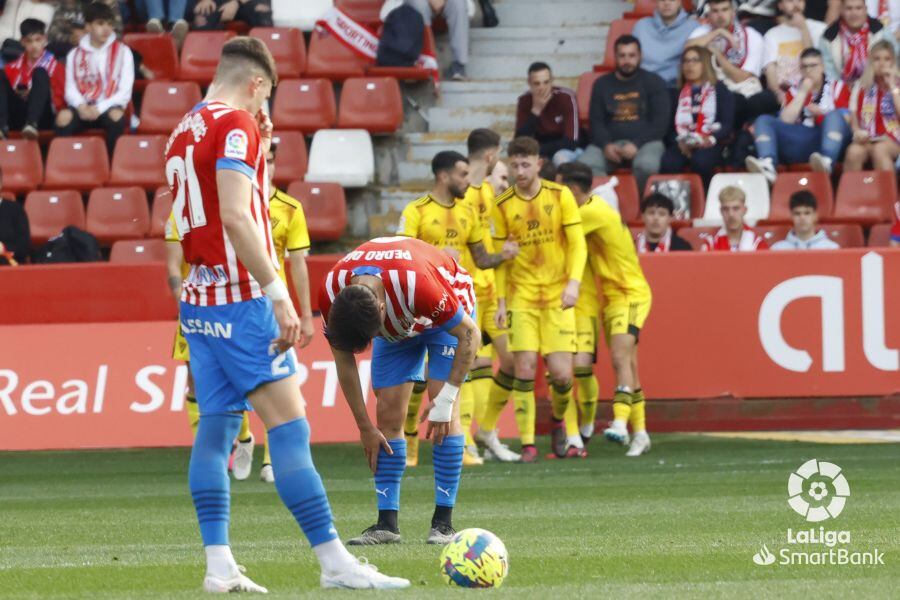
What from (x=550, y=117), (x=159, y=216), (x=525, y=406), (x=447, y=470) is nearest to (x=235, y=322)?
(x=447, y=470)

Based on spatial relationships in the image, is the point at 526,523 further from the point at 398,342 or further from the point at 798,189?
the point at 798,189

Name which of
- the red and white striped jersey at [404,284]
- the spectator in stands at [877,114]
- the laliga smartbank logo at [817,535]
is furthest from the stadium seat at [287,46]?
the red and white striped jersey at [404,284]

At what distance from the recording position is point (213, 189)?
6574mm

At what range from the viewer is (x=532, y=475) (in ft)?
41.2

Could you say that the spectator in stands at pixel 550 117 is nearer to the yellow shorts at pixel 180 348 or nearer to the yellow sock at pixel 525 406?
the yellow sock at pixel 525 406

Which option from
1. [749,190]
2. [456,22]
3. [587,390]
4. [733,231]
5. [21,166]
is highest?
[456,22]

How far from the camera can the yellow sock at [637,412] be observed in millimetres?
14266

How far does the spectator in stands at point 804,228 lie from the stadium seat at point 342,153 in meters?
4.90

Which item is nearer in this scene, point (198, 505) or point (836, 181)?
point (198, 505)

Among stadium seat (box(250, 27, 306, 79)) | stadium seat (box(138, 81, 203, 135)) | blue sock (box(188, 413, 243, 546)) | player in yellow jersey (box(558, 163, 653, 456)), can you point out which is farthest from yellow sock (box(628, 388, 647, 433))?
blue sock (box(188, 413, 243, 546))

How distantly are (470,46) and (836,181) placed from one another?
526 centimetres

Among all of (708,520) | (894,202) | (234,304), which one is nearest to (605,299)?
A: (894,202)

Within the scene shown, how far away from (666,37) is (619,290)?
5207 millimetres

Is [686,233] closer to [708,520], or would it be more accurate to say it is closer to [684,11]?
[684,11]
